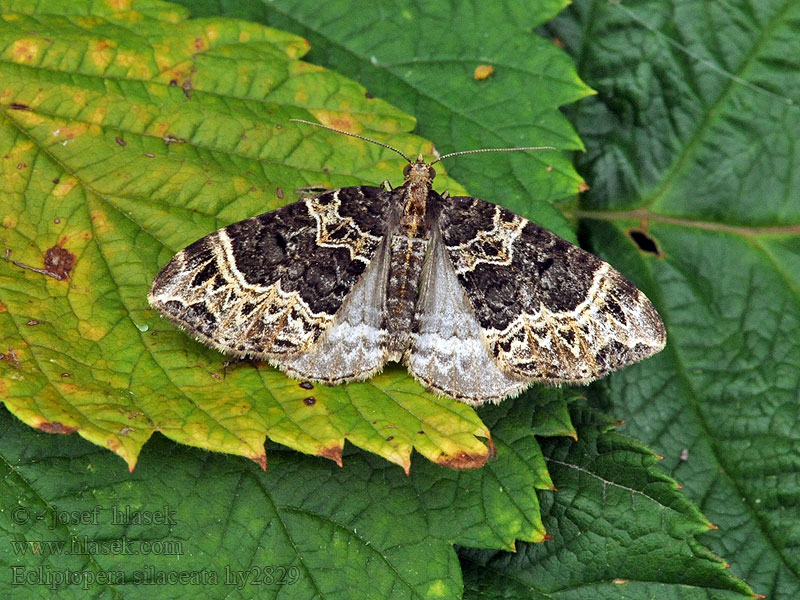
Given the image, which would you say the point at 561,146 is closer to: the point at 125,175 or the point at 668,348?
the point at 668,348

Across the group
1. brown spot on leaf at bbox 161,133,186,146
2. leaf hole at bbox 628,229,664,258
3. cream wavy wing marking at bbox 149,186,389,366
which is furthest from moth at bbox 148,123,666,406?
leaf hole at bbox 628,229,664,258

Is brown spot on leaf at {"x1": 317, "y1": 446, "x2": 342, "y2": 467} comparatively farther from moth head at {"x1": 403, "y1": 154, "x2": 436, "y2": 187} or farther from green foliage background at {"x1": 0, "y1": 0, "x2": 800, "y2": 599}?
moth head at {"x1": 403, "y1": 154, "x2": 436, "y2": 187}

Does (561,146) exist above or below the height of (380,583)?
above

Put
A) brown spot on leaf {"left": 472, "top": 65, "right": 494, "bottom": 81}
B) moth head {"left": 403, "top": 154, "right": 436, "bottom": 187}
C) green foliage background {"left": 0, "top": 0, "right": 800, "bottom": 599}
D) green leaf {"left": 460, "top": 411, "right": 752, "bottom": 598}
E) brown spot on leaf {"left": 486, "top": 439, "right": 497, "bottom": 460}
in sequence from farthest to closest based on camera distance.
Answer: brown spot on leaf {"left": 472, "top": 65, "right": 494, "bottom": 81}, moth head {"left": 403, "top": 154, "right": 436, "bottom": 187}, green leaf {"left": 460, "top": 411, "right": 752, "bottom": 598}, brown spot on leaf {"left": 486, "top": 439, "right": 497, "bottom": 460}, green foliage background {"left": 0, "top": 0, "right": 800, "bottom": 599}

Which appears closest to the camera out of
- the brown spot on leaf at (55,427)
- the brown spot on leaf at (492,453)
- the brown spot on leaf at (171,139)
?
the brown spot on leaf at (55,427)

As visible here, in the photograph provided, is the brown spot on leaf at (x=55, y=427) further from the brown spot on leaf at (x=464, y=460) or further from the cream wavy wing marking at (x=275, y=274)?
the brown spot on leaf at (x=464, y=460)

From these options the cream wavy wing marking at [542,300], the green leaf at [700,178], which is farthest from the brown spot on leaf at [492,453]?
the green leaf at [700,178]

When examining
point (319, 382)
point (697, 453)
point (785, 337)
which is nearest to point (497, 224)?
point (319, 382)
